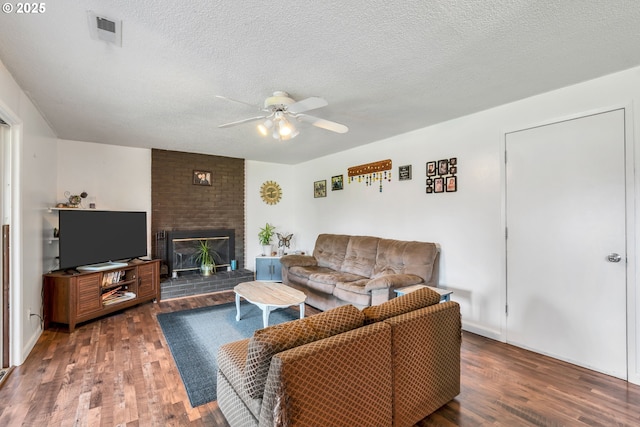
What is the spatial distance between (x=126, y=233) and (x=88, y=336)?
1.50m

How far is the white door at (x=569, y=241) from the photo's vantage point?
2369 mm

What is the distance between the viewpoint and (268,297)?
3.22 meters

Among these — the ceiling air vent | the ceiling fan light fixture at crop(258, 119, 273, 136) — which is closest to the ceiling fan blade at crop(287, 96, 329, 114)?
the ceiling fan light fixture at crop(258, 119, 273, 136)

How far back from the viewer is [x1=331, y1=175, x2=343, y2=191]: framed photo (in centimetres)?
516

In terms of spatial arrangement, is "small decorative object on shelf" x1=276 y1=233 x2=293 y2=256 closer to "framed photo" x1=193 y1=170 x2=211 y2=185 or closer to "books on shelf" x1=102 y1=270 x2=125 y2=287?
"framed photo" x1=193 y1=170 x2=211 y2=185

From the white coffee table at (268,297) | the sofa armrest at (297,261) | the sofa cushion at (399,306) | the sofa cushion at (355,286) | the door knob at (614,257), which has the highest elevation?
the door knob at (614,257)

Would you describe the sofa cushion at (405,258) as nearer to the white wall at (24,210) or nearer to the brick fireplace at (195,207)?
the brick fireplace at (195,207)

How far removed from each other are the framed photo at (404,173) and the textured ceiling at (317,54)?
89 cm

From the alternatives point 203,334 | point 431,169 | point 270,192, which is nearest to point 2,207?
point 203,334

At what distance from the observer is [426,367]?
6.04 feet

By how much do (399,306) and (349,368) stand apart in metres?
0.58

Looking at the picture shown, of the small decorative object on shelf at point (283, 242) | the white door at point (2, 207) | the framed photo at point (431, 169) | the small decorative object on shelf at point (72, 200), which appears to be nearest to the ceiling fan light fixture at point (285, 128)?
the framed photo at point (431, 169)

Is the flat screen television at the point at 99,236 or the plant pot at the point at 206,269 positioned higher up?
the flat screen television at the point at 99,236

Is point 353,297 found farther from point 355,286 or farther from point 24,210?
point 24,210
